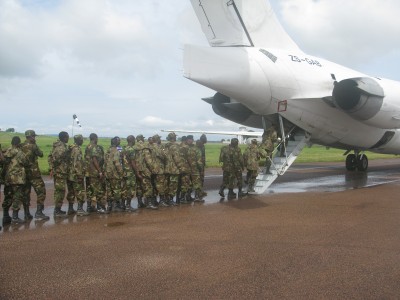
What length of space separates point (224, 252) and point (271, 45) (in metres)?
8.04

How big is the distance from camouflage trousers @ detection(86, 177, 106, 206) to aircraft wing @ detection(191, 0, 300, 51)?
5489 millimetres

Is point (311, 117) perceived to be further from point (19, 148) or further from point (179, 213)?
point (19, 148)

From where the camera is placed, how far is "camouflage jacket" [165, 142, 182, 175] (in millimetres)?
9016

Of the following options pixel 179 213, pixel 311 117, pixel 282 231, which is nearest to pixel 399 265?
pixel 282 231

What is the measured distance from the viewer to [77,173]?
786 cm

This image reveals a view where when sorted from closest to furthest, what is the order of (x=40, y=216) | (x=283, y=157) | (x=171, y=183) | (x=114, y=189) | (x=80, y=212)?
(x=40, y=216)
(x=80, y=212)
(x=114, y=189)
(x=171, y=183)
(x=283, y=157)

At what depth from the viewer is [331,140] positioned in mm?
13578

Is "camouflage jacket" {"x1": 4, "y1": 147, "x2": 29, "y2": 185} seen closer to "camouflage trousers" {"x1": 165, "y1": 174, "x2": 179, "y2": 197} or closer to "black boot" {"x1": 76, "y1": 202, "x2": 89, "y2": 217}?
"black boot" {"x1": 76, "y1": 202, "x2": 89, "y2": 217}

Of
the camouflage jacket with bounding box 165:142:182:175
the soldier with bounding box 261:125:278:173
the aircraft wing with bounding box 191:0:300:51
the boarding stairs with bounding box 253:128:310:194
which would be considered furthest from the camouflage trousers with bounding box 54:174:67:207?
the aircraft wing with bounding box 191:0:300:51

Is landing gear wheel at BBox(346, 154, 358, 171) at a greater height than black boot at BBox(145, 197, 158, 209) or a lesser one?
greater

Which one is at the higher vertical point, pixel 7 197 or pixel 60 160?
pixel 60 160

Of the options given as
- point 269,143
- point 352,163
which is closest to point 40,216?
point 269,143

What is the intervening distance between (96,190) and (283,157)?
605 cm

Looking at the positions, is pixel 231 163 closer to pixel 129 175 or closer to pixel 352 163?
pixel 129 175
